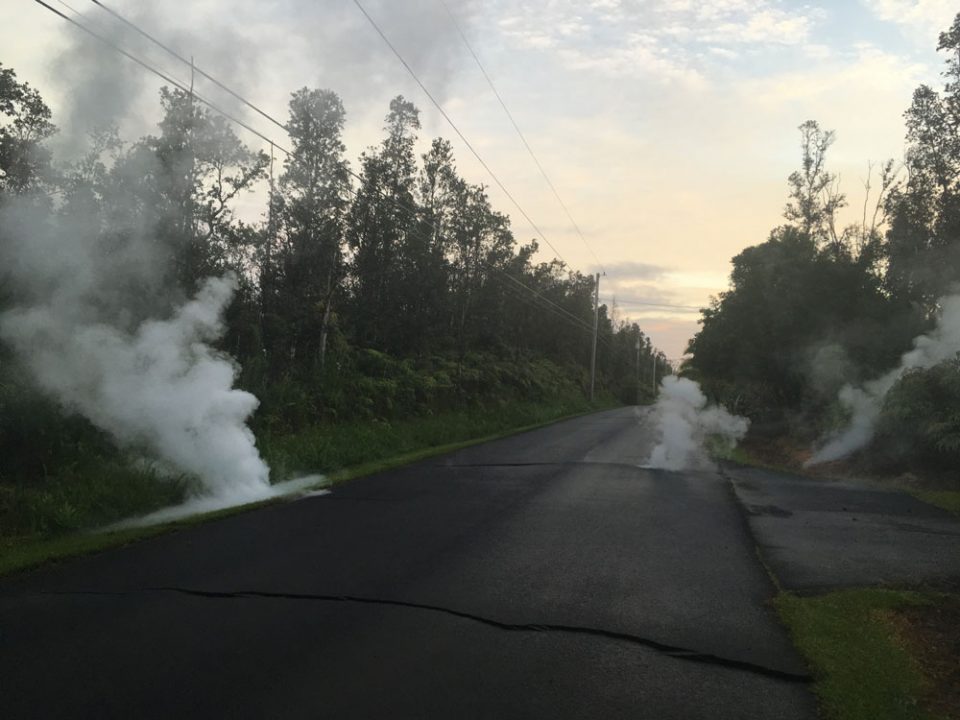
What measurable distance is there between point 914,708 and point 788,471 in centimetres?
1226

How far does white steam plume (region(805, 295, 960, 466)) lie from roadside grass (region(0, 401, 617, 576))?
9.57 meters

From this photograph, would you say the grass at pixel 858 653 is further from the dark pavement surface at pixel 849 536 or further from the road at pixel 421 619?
the dark pavement surface at pixel 849 536

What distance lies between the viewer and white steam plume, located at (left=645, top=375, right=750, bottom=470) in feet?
71.3

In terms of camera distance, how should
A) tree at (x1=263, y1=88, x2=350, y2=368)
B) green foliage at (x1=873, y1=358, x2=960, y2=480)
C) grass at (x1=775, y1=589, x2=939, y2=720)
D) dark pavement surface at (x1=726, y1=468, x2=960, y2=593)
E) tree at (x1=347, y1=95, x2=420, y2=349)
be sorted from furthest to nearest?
tree at (x1=347, y1=95, x2=420, y2=349) < tree at (x1=263, y1=88, x2=350, y2=368) < green foliage at (x1=873, y1=358, x2=960, y2=480) < dark pavement surface at (x1=726, y1=468, x2=960, y2=593) < grass at (x1=775, y1=589, x2=939, y2=720)

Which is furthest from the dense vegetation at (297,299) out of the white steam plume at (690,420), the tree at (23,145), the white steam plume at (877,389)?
the white steam plume at (877,389)

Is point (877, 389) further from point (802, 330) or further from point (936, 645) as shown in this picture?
point (936, 645)

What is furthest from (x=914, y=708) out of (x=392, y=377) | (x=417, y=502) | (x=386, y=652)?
(x=392, y=377)

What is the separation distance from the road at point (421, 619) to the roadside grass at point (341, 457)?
0.33m

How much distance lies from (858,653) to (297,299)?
19.3m

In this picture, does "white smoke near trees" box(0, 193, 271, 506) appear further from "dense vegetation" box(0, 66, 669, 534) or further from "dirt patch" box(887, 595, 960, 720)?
"dirt patch" box(887, 595, 960, 720)

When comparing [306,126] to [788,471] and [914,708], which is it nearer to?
[788,471]

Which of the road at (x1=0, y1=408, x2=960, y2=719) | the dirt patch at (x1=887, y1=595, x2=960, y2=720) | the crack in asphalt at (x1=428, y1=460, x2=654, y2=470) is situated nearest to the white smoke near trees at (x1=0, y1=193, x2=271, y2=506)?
the road at (x1=0, y1=408, x2=960, y2=719)

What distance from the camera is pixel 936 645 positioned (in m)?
5.16

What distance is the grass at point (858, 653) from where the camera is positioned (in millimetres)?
4199
